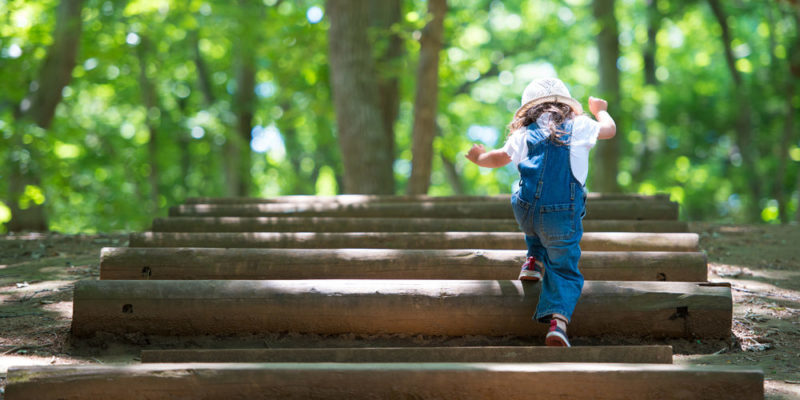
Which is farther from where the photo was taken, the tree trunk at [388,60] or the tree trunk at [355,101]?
the tree trunk at [388,60]

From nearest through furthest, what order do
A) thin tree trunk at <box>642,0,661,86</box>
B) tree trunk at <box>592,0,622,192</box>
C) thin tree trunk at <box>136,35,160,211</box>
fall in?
1. tree trunk at <box>592,0,622,192</box>
2. thin tree trunk at <box>136,35,160,211</box>
3. thin tree trunk at <box>642,0,661,86</box>

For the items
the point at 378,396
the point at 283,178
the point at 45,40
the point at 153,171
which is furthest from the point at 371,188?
the point at 283,178

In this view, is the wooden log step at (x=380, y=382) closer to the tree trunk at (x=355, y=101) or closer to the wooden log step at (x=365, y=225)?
the wooden log step at (x=365, y=225)

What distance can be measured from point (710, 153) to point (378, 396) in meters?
19.5

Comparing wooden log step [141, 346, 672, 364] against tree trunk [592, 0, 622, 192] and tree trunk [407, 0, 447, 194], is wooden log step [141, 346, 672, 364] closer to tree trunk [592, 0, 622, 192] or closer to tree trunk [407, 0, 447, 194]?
tree trunk [407, 0, 447, 194]

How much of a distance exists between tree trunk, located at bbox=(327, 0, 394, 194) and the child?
6.37 meters

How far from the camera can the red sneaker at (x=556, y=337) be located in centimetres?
335

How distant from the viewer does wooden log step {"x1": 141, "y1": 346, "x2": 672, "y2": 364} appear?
306 centimetres

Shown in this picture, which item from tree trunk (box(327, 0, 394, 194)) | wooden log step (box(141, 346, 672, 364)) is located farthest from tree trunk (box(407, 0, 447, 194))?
wooden log step (box(141, 346, 672, 364))

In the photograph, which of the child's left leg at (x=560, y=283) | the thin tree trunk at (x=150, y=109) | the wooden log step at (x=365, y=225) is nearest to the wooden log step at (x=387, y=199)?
the wooden log step at (x=365, y=225)

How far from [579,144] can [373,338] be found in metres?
1.55

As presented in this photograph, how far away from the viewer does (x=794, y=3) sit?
8.20 m

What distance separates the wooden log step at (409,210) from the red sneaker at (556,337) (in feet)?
7.13

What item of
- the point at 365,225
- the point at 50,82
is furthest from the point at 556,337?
the point at 50,82
